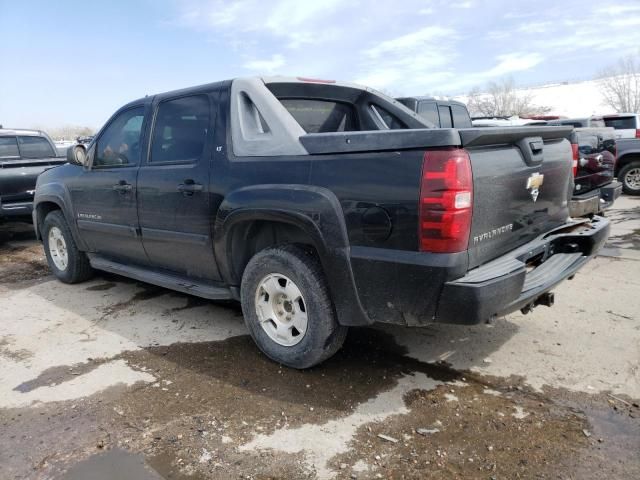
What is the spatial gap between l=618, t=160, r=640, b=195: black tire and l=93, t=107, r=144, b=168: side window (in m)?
11.2

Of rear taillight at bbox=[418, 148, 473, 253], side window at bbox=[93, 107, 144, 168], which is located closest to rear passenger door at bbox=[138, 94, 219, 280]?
side window at bbox=[93, 107, 144, 168]

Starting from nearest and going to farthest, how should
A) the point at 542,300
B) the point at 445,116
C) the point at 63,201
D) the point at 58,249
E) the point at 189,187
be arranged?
1. the point at 542,300
2. the point at 189,187
3. the point at 63,201
4. the point at 58,249
5. the point at 445,116

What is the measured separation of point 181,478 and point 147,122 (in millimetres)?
3042

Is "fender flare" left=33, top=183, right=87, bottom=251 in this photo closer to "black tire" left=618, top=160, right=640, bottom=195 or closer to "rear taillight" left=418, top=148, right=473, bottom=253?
"rear taillight" left=418, top=148, right=473, bottom=253

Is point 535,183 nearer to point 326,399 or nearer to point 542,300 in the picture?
point 542,300

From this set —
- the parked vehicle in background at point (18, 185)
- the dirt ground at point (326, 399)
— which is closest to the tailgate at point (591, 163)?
the dirt ground at point (326, 399)

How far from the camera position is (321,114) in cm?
427

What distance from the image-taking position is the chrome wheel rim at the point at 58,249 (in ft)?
18.7

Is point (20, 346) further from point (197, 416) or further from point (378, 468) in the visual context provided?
point (378, 468)

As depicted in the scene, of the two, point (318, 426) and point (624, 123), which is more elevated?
point (624, 123)

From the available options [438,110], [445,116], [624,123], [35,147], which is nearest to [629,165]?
[624,123]

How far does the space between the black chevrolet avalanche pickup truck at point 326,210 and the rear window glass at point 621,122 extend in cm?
1257

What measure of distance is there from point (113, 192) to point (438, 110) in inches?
253

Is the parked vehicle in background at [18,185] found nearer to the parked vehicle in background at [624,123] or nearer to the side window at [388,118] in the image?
the side window at [388,118]
